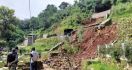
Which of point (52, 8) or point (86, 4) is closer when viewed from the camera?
point (86, 4)

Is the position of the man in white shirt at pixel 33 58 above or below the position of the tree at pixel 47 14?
above

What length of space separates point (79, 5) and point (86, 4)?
180 cm

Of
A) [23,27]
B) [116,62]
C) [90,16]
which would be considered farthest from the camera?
[23,27]

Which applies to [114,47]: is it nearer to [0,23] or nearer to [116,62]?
[116,62]

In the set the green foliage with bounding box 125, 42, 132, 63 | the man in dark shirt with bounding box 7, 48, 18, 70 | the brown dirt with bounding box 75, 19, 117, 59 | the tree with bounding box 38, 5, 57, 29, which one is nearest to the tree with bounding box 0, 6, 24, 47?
the tree with bounding box 38, 5, 57, 29

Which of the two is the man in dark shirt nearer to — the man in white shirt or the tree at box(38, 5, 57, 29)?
the man in white shirt

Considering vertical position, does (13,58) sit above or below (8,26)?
above

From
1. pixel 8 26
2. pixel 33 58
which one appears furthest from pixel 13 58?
pixel 8 26

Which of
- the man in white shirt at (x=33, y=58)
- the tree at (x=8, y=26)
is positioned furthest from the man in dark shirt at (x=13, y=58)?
the tree at (x=8, y=26)

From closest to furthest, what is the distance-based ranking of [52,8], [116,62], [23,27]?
[116,62]
[52,8]
[23,27]

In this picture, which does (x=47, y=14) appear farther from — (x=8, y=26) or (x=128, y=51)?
(x=128, y=51)

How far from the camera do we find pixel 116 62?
1431cm

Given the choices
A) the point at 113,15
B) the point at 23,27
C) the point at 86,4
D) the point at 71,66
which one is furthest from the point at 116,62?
the point at 23,27

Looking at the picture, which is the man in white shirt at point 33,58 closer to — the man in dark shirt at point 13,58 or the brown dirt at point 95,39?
the man in dark shirt at point 13,58
